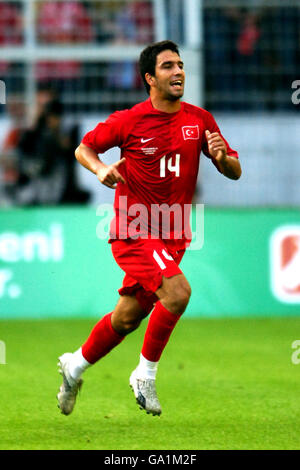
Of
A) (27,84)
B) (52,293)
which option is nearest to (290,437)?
(52,293)

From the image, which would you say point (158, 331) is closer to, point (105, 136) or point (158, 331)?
point (158, 331)

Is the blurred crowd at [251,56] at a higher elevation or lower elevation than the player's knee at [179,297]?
higher

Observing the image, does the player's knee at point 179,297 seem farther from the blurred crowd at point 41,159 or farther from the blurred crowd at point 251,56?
the blurred crowd at point 251,56

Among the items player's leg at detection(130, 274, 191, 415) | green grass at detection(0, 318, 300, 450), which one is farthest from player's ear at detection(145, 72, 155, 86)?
green grass at detection(0, 318, 300, 450)

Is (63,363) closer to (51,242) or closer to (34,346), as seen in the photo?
(34,346)

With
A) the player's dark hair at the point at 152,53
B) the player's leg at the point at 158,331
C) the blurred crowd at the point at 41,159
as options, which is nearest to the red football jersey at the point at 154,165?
the player's dark hair at the point at 152,53

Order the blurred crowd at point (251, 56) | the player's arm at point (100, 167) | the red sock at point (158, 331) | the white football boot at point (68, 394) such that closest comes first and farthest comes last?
the player's arm at point (100, 167), the red sock at point (158, 331), the white football boot at point (68, 394), the blurred crowd at point (251, 56)

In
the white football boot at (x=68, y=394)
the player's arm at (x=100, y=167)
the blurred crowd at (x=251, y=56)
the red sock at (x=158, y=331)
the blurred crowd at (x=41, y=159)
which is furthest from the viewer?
the blurred crowd at (x=251, y=56)

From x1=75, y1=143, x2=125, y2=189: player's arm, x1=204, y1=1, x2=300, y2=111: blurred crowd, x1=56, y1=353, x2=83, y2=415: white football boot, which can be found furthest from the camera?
x1=204, y1=1, x2=300, y2=111: blurred crowd

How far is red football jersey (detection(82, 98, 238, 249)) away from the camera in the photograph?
5801 millimetres

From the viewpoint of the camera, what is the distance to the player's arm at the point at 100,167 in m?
5.29

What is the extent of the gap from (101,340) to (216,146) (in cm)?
131

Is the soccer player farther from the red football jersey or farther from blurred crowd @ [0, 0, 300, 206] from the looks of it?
blurred crowd @ [0, 0, 300, 206]
